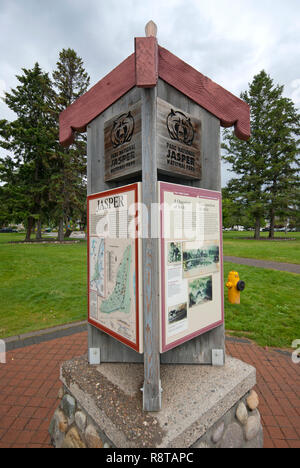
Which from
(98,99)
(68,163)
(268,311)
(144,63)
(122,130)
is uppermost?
(68,163)

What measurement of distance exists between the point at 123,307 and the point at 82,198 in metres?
23.2

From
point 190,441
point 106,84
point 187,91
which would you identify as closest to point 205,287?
point 190,441

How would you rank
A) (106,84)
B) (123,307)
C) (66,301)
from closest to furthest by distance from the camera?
(123,307), (106,84), (66,301)

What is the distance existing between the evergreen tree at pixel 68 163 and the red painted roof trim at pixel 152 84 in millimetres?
21240

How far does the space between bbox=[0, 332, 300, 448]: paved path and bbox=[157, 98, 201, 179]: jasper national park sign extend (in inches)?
104

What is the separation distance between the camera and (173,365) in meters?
2.57

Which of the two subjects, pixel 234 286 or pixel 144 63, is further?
pixel 234 286

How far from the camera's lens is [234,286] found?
5.83 meters

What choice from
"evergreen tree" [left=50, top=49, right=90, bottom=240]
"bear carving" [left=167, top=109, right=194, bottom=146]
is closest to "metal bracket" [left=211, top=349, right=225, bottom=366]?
"bear carving" [left=167, top=109, right=194, bottom=146]

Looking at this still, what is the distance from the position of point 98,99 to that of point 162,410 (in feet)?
9.32

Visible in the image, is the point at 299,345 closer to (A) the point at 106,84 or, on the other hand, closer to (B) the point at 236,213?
(A) the point at 106,84

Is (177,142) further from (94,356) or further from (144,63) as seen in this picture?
(94,356)

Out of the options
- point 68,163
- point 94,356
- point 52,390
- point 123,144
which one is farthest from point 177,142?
point 68,163

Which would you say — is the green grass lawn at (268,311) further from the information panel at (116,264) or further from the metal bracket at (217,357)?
the information panel at (116,264)
